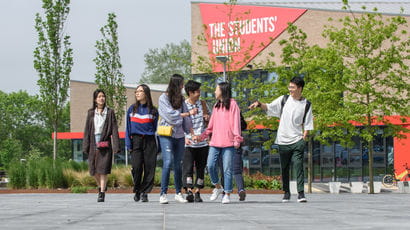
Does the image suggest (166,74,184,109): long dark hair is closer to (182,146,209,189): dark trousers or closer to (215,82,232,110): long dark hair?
(215,82,232,110): long dark hair

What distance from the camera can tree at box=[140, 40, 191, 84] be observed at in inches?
3287

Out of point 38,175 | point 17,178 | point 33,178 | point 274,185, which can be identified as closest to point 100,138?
point 38,175

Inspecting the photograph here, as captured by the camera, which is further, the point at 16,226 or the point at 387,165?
the point at 387,165

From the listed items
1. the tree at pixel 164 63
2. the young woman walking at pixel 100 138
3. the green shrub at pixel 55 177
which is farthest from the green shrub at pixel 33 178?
the tree at pixel 164 63

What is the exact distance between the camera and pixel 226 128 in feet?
33.6

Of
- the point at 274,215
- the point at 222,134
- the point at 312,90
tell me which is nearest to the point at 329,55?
the point at 312,90

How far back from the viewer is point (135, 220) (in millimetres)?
6309

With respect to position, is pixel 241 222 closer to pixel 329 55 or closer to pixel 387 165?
pixel 329 55

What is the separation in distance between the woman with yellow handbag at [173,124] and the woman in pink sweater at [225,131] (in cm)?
41

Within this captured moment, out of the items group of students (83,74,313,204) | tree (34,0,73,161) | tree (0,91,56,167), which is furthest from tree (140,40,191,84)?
group of students (83,74,313,204)

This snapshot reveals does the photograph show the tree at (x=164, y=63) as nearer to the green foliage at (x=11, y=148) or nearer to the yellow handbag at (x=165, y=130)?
the green foliage at (x=11, y=148)

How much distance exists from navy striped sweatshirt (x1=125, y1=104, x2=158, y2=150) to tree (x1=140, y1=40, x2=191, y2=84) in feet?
234

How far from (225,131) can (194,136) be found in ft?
1.78

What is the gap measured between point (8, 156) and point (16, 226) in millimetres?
84115
